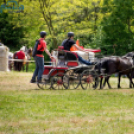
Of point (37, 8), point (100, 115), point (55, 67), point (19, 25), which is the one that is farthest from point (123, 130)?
point (37, 8)

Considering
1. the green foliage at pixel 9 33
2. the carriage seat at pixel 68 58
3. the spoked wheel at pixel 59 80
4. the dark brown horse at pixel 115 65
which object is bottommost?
the spoked wheel at pixel 59 80

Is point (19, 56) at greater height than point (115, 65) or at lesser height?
lesser

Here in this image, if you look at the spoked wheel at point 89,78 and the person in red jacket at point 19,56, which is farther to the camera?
the person in red jacket at point 19,56

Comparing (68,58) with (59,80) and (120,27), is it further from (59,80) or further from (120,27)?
(120,27)

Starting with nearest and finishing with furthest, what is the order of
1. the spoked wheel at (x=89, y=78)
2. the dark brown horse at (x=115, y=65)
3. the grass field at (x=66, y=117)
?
the grass field at (x=66, y=117) → the spoked wheel at (x=89, y=78) → the dark brown horse at (x=115, y=65)

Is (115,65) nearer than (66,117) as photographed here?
No

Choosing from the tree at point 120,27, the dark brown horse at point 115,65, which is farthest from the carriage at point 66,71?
the tree at point 120,27

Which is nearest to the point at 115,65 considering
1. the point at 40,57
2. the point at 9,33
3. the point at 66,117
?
the point at 40,57

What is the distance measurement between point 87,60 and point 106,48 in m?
7.58

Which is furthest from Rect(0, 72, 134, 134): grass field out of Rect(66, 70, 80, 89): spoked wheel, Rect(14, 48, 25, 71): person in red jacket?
Rect(14, 48, 25, 71): person in red jacket

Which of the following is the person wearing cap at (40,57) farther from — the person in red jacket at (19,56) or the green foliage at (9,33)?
the green foliage at (9,33)

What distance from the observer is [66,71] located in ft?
33.4

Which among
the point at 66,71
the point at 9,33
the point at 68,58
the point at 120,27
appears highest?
the point at 120,27

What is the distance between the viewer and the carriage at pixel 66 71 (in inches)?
393
